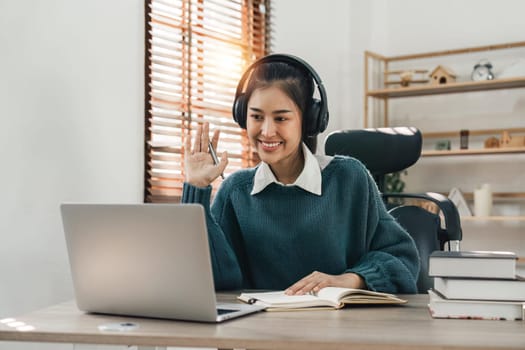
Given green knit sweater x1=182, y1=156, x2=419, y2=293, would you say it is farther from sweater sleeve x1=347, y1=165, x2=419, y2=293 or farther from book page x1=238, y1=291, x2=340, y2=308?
book page x1=238, y1=291, x2=340, y2=308

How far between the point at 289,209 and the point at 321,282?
0.29 m

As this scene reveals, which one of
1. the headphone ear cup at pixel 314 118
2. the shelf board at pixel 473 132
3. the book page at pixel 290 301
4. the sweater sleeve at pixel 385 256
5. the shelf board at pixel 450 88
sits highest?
the shelf board at pixel 450 88

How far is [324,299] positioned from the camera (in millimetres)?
1240

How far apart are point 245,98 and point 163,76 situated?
1.51 meters

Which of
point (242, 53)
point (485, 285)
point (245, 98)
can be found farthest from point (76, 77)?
point (485, 285)

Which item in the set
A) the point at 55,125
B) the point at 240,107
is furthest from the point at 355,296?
the point at 55,125

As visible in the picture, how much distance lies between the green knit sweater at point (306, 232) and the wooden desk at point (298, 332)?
0.41m

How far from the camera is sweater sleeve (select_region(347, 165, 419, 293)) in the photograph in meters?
1.45

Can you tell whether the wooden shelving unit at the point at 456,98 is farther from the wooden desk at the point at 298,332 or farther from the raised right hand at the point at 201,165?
the wooden desk at the point at 298,332

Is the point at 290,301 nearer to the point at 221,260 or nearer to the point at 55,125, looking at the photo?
the point at 221,260

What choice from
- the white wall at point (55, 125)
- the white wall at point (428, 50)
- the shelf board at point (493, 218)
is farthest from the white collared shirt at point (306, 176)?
the shelf board at point (493, 218)

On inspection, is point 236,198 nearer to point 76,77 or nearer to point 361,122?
point 76,77

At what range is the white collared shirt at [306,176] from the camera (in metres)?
1.61

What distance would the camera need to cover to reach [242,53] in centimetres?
362
